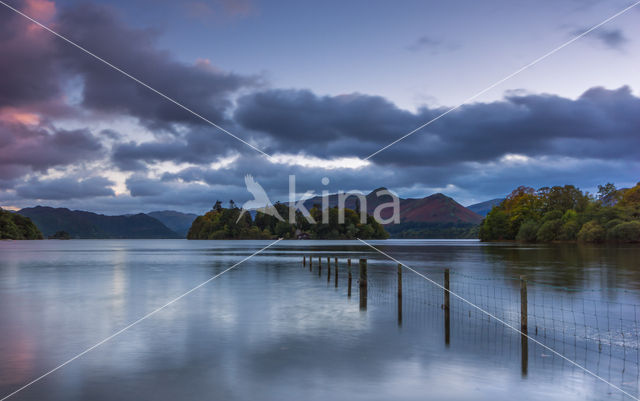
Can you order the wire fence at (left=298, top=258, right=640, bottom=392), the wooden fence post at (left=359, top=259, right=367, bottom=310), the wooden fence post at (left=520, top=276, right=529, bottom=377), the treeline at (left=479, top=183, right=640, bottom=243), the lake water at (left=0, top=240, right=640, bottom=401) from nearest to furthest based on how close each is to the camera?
the lake water at (left=0, top=240, right=640, bottom=401)
the wooden fence post at (left=520, top=276, right=529, bottom=377)
the wire fence at (left=298, top=258, right=640, bottom=392)
the wooden fence post at (left=359, top=259, right=367, bottom=310)
the treeline at (left=479, top=183, right=640, bottom=243)

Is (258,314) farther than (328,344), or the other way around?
(258,314)

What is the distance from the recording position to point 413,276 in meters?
44.2

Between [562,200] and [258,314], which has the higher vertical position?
[562,200]

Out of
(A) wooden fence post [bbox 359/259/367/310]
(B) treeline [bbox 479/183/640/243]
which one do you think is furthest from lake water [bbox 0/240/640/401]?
(B) treeline [bbox 479/183/640/243]

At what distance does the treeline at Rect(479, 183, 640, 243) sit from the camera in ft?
384

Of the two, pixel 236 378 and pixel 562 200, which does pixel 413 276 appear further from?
pixel 562 200

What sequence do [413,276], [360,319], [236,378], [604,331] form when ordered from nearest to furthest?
[236,378] < [604,331] < [360,319] < [413,276]

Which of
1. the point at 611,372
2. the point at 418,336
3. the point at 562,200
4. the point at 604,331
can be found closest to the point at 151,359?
the point at 418,336

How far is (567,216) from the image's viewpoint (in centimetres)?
13838

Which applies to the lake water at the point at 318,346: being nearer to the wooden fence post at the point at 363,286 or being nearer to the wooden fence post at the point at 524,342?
the wooden fence post at the point at 524,342

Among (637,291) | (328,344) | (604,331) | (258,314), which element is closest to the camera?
(328,344)

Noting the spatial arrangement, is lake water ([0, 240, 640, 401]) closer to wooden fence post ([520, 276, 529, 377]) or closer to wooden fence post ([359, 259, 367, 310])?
wooden fence post ([520, 276, 529, 377])

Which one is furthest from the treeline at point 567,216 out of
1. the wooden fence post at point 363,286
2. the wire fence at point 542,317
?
the wooden fence post at point 363,286

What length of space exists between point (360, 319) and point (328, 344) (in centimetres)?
527
